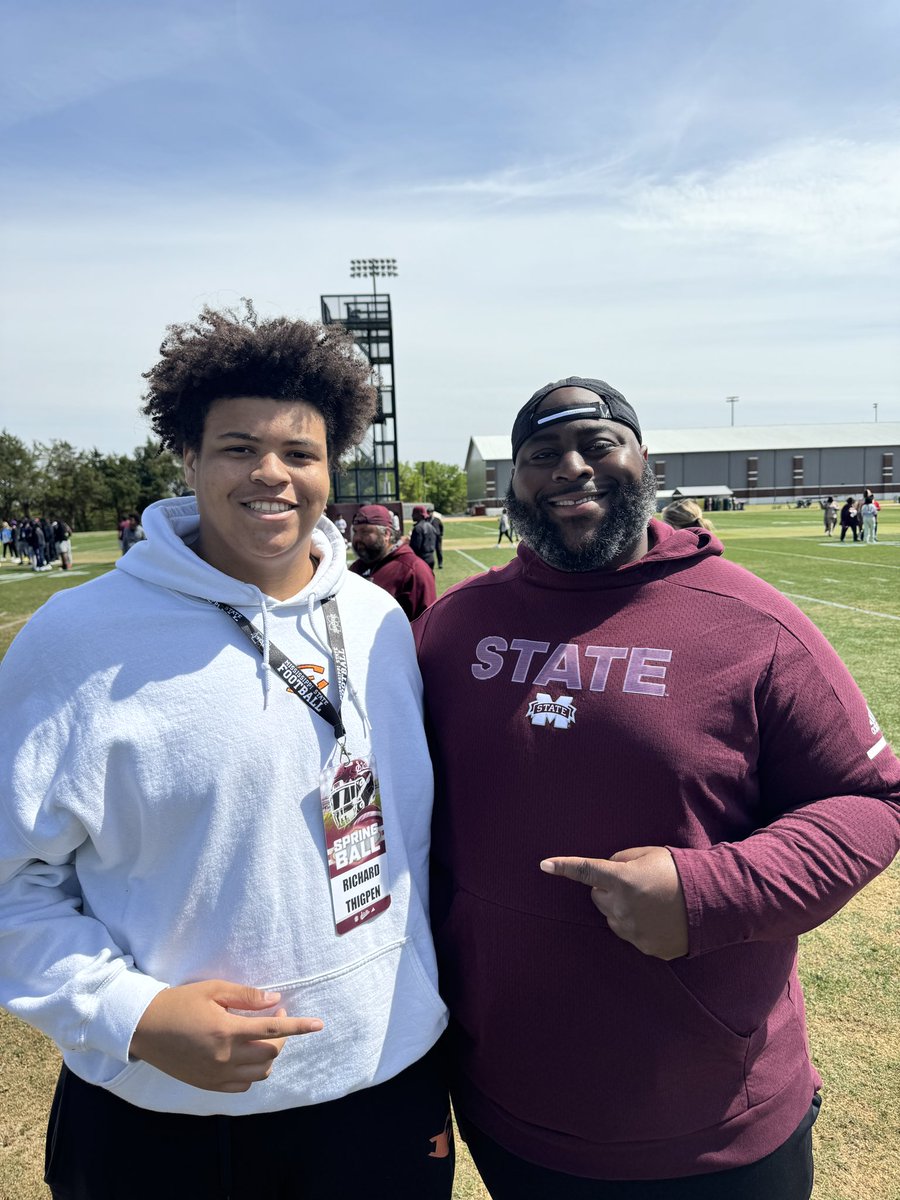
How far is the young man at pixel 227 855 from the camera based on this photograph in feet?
4.88

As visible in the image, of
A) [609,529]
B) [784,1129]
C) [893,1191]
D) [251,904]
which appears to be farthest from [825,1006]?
[251,904]

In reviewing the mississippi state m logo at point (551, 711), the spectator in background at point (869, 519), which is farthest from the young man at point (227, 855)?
the spectator in background at point (869, 519)

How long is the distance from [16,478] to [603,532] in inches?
2858

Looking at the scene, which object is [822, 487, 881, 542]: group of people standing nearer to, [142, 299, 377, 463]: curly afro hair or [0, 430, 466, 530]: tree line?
[142, 299, 377, 463]: curly afro hair

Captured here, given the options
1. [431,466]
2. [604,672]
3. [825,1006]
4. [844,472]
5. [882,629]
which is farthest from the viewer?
[431,466]

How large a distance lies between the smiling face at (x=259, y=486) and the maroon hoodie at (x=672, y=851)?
2.01ft

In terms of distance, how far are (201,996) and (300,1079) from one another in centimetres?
→ 30

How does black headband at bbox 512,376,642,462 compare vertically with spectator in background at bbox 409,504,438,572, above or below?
above

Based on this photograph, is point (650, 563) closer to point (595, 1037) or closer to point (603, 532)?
point (603, 532)

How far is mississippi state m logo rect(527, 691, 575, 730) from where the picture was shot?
5.60 ft

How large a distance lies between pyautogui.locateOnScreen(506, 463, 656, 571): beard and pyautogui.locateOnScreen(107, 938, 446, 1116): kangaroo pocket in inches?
37.5

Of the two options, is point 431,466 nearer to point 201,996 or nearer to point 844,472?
point 844,472

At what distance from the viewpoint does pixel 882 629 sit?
1246 centimetres

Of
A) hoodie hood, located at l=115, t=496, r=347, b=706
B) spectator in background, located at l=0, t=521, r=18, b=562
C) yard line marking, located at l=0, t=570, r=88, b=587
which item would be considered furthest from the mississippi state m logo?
spectator in background, located at l=0, t=521, r=18, b=562
